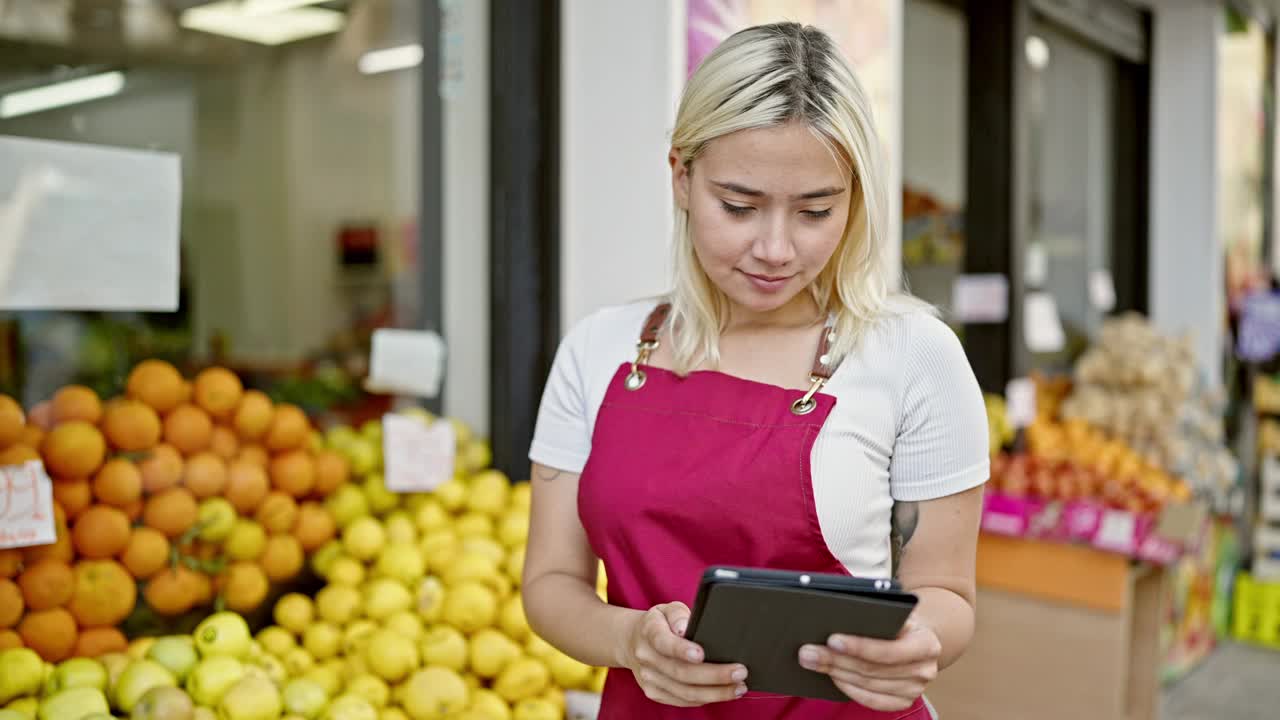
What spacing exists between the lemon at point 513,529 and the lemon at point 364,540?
0.28 metres

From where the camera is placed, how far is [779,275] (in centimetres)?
133

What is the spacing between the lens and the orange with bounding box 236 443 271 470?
92.4 inches

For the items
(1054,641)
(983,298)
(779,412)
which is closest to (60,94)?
(779,412)

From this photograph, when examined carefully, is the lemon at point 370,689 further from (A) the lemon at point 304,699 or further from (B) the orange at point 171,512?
(B) the orange at point 171,512

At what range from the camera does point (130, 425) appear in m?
2.13

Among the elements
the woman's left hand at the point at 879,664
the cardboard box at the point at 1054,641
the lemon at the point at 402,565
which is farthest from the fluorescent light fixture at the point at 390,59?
the cardboard box at the point at 1054,641

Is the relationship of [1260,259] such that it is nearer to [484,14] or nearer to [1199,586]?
[1199,586]

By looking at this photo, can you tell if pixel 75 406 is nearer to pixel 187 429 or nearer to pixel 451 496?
pixel 187 429

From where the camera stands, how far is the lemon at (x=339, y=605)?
229 cm

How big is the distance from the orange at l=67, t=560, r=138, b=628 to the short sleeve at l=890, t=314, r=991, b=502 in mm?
1530

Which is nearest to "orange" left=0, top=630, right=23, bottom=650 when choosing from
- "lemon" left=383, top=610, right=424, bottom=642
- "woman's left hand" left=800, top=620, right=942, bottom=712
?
"lemon" left=383, top=610, right=424, bottom=642

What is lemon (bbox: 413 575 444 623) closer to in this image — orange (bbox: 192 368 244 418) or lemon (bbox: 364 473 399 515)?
lemon (bbox: 364 473 399 515)

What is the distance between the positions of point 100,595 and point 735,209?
150 centimetres

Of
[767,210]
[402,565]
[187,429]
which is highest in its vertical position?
[767,210]
